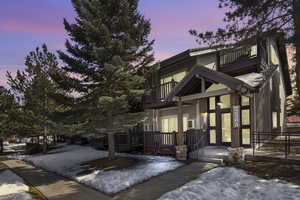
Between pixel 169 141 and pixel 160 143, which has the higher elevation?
pixel 169 141

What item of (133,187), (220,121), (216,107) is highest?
(216,107)

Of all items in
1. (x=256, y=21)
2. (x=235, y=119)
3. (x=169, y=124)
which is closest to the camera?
(x=235, y=119)

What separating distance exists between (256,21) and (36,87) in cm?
1854

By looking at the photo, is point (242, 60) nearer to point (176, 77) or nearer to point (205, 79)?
point (205, 79)

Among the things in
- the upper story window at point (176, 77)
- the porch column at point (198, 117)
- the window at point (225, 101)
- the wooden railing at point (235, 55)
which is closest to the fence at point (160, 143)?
the porch column at point (198, 117)

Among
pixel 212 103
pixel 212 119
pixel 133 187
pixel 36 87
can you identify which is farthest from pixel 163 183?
pixel 36 87

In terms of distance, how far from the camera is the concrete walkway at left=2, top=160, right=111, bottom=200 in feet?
24.9

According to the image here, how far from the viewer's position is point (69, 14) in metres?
12.2

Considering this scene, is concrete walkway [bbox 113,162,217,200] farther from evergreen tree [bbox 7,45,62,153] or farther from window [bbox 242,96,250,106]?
evergreen tree [bbox 7,45,62,153]

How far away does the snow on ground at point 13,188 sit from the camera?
313 inches

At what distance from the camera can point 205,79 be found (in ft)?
35.9

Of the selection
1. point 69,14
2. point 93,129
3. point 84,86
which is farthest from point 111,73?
point 69,14

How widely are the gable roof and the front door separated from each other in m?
2.16

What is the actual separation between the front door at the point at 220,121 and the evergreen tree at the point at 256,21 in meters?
4.08
